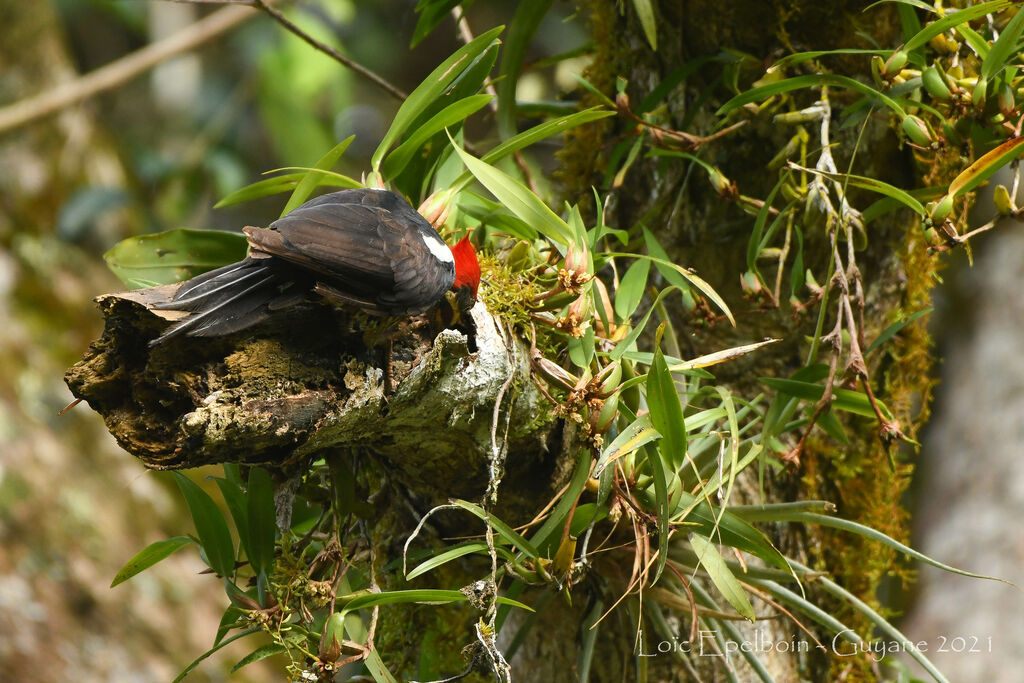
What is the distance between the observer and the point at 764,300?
1.08m

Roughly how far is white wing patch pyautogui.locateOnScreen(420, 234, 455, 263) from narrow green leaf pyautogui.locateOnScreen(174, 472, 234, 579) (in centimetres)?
44

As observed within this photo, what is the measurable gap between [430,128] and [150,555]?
0.63 metres

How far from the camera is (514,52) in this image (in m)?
1.17

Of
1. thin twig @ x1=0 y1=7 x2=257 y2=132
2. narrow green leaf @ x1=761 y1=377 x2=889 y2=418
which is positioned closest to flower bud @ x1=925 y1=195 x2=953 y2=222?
narrow green leaf @ x1=761 y1=377 x2=889 y2=418

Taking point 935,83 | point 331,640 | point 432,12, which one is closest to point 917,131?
point 935,83

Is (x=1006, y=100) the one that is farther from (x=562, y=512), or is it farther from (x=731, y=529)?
(x=562, y=512)

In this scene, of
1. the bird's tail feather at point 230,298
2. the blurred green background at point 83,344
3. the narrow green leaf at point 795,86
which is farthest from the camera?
the blurred green background at point 83,344

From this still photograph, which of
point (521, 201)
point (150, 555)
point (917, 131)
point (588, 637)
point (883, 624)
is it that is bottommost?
point (883, 624)

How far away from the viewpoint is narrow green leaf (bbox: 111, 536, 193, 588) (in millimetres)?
954

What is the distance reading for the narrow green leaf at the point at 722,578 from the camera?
88 centimetres

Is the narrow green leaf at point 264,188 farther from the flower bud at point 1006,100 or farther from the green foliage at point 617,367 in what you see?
the flower bud at point 1006,100

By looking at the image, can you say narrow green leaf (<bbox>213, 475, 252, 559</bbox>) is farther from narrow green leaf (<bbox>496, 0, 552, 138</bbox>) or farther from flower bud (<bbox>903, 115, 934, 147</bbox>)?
flower bud (<bbox>903, 115, 934, 147</bbox>)

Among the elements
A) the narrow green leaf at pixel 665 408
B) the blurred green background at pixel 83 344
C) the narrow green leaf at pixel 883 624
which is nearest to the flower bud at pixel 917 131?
the narrow green leaf at pixel 665 408

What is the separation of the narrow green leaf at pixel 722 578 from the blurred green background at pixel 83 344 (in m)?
1.23
